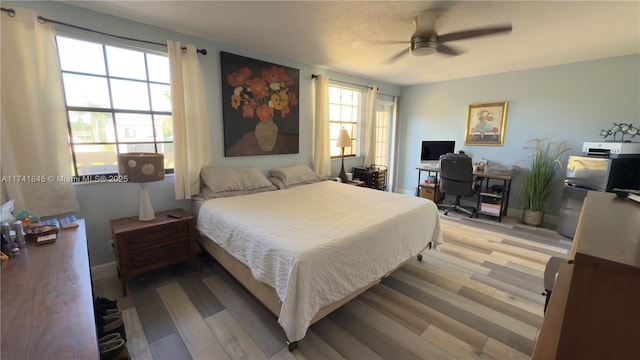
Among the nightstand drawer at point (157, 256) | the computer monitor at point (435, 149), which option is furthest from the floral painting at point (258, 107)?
the computer monitor at point (435, 149)

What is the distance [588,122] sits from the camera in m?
3.52

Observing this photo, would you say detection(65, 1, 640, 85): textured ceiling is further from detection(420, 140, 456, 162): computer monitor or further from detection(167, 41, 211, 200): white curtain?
detection(420, 140, 456, 162): computer monitor

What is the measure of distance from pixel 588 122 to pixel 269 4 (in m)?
4.45

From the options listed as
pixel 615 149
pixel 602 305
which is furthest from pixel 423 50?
pixel 615 149

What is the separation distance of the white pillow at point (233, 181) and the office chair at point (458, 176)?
2809mm

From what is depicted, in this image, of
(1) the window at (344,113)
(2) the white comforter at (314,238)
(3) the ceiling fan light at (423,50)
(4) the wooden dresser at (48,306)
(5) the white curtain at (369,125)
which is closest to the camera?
(4) the wooden dresser at (48,306)

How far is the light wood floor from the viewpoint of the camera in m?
1.59

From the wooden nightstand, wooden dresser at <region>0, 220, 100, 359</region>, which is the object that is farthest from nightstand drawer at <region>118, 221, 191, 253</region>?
wooden dresser at <region>0, 220, 100, 359</region>

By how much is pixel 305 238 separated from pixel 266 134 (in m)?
2.09

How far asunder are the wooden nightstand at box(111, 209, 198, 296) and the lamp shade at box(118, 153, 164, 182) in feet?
1.31

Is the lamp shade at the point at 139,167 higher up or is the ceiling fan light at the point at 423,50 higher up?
the ceiling fan light at the point at 423,50

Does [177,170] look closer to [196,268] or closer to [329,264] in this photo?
[196,268]

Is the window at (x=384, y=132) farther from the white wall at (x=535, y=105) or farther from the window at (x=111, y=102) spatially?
the window at (x=111, y=102)

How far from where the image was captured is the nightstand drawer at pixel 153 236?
2.01m
